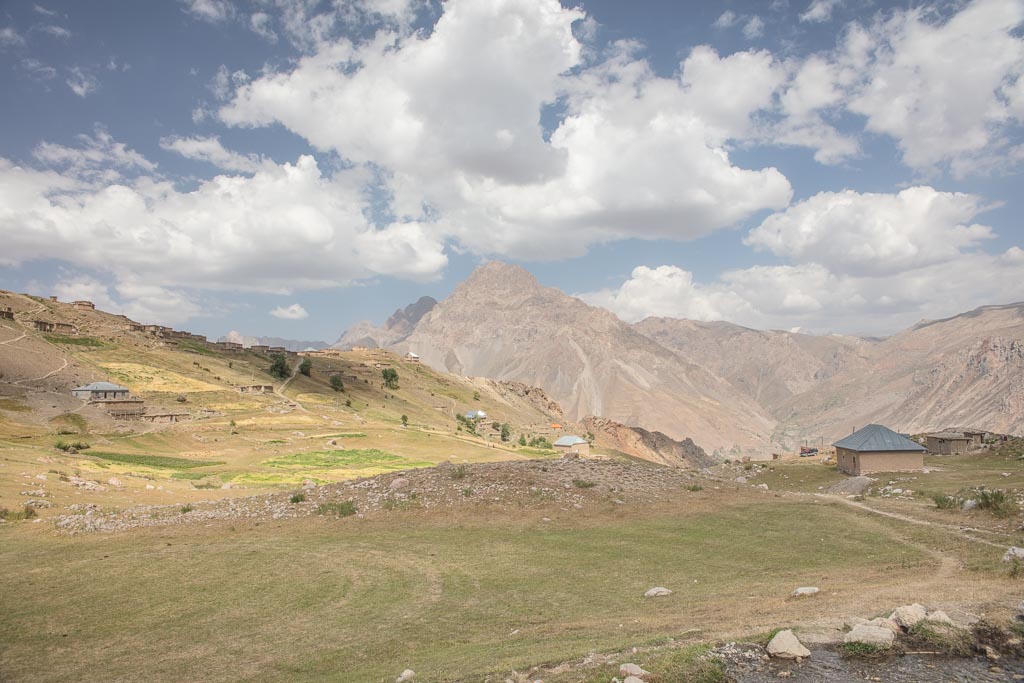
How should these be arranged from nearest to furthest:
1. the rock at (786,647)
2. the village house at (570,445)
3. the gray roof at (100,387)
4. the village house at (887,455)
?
the rock at (786,647) → the village house at (887,455) → the gray roof at (100,387) → the village house at (570,445)

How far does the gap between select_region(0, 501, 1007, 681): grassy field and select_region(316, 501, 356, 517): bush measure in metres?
1.07

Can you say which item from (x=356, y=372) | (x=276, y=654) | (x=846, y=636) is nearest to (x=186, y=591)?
(x=276, y=654)

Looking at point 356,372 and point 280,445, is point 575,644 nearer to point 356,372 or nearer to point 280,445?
point 280,445

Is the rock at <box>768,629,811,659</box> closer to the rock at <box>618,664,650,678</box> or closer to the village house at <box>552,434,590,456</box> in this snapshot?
the rock at <box>618,664,650,678</box>

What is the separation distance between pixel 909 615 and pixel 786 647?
9.74 feet

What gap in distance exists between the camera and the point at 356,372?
6580 inches

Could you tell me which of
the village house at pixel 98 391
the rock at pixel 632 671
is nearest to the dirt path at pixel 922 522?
the rock at pixel 632 671

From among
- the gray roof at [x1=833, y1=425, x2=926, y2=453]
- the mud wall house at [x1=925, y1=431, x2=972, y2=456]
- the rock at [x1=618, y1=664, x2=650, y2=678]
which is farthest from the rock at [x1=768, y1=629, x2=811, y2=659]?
the mud wall house at [x1=925, y1=431, x2=972, y2=456]

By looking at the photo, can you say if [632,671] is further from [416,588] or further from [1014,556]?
[1014,556]

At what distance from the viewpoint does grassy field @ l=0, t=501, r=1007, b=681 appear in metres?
13.6

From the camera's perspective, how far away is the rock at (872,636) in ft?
35.1

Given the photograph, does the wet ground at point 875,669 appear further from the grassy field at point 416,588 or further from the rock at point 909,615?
the grassy field at point 416,588

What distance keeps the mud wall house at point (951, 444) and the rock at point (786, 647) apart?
6836cm

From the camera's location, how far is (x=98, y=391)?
75688mm
